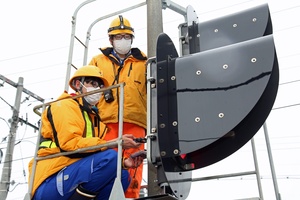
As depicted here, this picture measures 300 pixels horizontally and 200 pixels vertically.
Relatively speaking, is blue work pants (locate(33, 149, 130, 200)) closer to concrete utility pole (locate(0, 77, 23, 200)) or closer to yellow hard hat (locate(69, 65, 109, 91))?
yellow hard hat (locate(69, 65, 109, 91))

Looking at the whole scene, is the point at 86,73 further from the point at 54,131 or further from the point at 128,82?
the point at 54,131

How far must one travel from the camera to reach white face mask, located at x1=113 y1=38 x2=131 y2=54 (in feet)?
17.6

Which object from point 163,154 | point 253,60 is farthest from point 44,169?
point 253,60

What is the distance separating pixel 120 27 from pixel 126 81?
786mm

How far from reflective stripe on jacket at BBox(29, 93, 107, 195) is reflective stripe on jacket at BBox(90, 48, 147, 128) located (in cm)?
64

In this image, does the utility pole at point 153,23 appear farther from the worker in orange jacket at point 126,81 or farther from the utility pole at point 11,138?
the utility pole at point 11,138

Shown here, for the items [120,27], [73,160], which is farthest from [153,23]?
[73,160]

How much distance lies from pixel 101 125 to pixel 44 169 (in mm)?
818

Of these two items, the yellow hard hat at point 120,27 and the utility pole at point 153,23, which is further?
the yellow hard hat at point 120,27

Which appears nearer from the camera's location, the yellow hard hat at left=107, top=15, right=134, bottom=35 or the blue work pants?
the blue work pants

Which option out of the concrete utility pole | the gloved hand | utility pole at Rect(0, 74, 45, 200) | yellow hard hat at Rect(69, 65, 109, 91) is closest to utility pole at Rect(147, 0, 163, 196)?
yellow hard hat at Rect(69, 65, 109, 91)

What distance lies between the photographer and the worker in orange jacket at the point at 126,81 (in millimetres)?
4840

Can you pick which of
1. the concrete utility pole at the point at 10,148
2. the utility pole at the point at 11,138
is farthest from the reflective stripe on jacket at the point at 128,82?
the concrete utility pole at the point at 10,148

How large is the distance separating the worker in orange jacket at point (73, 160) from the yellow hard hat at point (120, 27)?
4.59ft
